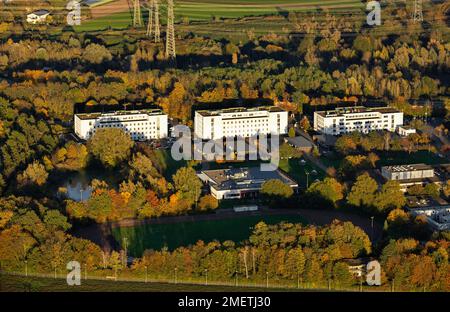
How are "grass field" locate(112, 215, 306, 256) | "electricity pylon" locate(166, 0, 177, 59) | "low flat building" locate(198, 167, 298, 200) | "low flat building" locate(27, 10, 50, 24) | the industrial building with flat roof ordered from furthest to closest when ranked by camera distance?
"low flat building" locate(27, 10, 50, 24) → "electricity pylon" locate(166, 0, 177, 59) → the industrial building with flat roof → "low flat building" locate(198, 167, 298, 200) → "grass field" locate(112, 215, 306, 256)

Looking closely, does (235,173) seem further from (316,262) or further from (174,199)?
(316,262)

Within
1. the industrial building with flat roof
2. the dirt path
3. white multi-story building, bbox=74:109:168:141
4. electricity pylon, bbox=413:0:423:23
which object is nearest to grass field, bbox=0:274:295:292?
the dirt path

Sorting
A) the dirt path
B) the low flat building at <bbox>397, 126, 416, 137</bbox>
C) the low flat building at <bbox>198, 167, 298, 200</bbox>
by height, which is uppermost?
the low flat building at <bbox>397, 126, 416, 137</bbox>

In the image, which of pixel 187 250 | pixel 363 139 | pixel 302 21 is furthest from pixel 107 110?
pixel 302 21

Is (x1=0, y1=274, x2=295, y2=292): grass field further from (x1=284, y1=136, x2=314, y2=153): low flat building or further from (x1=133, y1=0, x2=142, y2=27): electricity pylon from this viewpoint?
(x1=133, y1=0, x2=142, y2=27): electricity pylon

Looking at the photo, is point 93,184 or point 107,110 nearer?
point 93,184

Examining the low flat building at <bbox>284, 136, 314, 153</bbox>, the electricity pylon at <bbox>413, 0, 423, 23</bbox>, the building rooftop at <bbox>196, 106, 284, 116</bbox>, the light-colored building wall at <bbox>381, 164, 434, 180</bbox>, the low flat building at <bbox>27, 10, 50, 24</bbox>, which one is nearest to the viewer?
the light-colored building wall at <bbox>381, 164, 434, 180</bbox>

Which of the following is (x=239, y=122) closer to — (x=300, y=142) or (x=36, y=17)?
(x=300, y=142)

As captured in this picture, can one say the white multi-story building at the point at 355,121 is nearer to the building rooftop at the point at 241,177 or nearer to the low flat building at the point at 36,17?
the building rooftop at the point at 241,177
